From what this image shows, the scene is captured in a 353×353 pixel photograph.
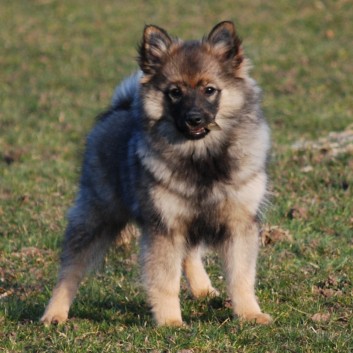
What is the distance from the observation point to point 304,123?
11.6 metres

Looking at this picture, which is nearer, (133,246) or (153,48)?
(153,48)

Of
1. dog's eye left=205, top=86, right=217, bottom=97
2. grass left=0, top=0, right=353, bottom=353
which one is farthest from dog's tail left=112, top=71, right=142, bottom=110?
dog's eye left=205, top=86, right=217, bottom=97

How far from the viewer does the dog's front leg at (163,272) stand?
216 inches

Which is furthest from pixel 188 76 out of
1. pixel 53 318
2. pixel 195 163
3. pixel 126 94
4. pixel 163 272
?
pixel 53 318

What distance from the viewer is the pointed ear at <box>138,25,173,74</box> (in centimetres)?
571

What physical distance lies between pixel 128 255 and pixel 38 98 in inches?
290

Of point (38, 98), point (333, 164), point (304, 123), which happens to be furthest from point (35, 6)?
point (333, 164)

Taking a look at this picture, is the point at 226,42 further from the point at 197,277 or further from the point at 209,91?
the point at 197,277

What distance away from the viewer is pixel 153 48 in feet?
18.9

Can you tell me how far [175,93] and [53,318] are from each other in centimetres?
173

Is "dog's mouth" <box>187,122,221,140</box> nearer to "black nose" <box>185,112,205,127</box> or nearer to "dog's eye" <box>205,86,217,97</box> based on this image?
"black nose" <box>185,112,205,127</box>

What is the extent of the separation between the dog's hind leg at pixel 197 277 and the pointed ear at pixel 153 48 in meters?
1.39

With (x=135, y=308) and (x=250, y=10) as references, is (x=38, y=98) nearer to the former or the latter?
(x=250, y=10)

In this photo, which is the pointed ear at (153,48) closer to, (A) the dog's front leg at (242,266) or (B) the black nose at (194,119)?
(B) the black nose at (194,119)
